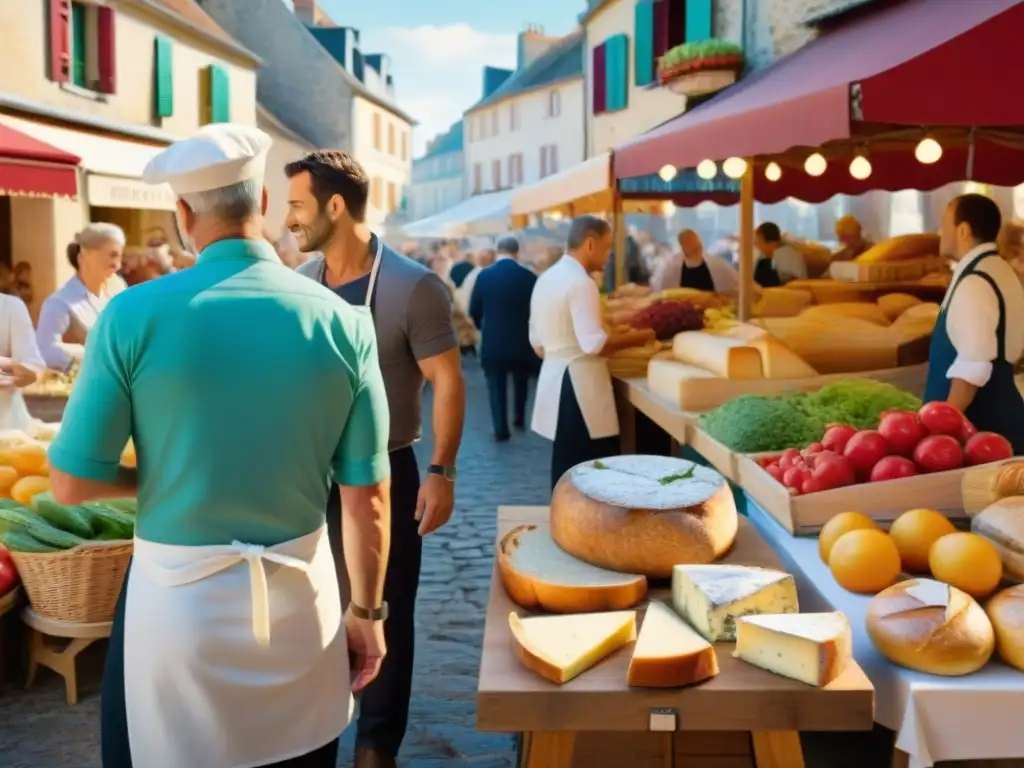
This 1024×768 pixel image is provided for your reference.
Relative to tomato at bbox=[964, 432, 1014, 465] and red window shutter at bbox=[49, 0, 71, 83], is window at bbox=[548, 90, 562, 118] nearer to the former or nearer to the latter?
red window shutter at bbox=[49, 0, 71, 83]

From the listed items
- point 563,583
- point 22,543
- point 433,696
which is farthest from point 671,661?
point 22,543

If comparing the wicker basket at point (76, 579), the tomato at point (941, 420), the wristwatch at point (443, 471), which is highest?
the tomato at point (941, 420)

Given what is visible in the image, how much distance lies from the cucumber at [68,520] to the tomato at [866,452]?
9.62ft

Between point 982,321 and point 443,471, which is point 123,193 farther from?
point 982,321

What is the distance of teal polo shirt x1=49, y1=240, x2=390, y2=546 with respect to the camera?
6.84 ft

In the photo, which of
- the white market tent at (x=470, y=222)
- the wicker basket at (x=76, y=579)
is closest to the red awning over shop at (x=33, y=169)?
the wicker basket at (x=76, y=579)

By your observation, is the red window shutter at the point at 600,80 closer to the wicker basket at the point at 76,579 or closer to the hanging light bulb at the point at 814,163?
the hanging light bulb at the point at 814,163

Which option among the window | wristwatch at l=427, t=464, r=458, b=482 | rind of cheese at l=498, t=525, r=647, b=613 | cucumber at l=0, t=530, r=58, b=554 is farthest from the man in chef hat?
the window

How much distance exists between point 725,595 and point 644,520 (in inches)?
14.7

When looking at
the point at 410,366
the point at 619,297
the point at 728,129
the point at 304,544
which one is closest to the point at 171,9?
the point at 619,297

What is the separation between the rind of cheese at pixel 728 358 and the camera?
18.2 feet

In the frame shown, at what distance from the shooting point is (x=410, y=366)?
3635 mm

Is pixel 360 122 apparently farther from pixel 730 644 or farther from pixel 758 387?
pixel 730 644

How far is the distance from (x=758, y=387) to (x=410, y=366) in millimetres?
2359
